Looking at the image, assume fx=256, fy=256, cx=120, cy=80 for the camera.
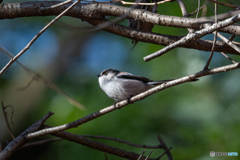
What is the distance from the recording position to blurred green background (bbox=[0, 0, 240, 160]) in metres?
3.94

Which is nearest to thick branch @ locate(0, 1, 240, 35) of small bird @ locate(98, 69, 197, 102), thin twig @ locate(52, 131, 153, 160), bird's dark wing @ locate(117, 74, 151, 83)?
small bird @ locate(98, 69, 197, 102)

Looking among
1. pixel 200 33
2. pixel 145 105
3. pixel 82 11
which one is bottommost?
pixel 145 105

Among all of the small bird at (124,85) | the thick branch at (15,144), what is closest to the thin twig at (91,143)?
the thick branch at (15,144)

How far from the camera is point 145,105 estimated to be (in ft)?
14.3

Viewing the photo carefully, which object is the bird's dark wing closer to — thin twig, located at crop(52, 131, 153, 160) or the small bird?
the small bird

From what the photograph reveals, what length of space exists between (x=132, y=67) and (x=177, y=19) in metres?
2.62

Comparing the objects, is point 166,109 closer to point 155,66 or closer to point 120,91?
point 155,66

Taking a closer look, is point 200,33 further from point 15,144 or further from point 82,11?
point 15,144

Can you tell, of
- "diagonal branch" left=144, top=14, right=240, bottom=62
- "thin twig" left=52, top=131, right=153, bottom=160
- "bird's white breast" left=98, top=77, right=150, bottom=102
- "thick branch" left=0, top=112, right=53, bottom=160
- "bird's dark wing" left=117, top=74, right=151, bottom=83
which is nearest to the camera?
"diagonal branch" left=144, top=14, right=240, bottom=62

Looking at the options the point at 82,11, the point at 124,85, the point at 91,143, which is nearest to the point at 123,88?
the point at 124,85

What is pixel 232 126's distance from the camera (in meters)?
3.87

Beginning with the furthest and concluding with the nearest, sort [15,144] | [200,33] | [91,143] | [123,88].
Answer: [123,88], [91,143], [15,144], [200,33]

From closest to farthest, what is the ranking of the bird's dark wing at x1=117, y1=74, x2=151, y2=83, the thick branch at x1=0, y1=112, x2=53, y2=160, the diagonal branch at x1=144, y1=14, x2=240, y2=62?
the diagonal branch at x1=144, y1=14, x2=240, y2=62 → the thick branch at x1=0, y1=112, x2=53, y2=160 → the bird's dark wing at x1=117, y1=74, x2=151, y2=83

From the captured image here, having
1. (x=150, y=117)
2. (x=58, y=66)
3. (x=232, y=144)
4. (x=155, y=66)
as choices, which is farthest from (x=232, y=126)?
(x=58, y=66)
